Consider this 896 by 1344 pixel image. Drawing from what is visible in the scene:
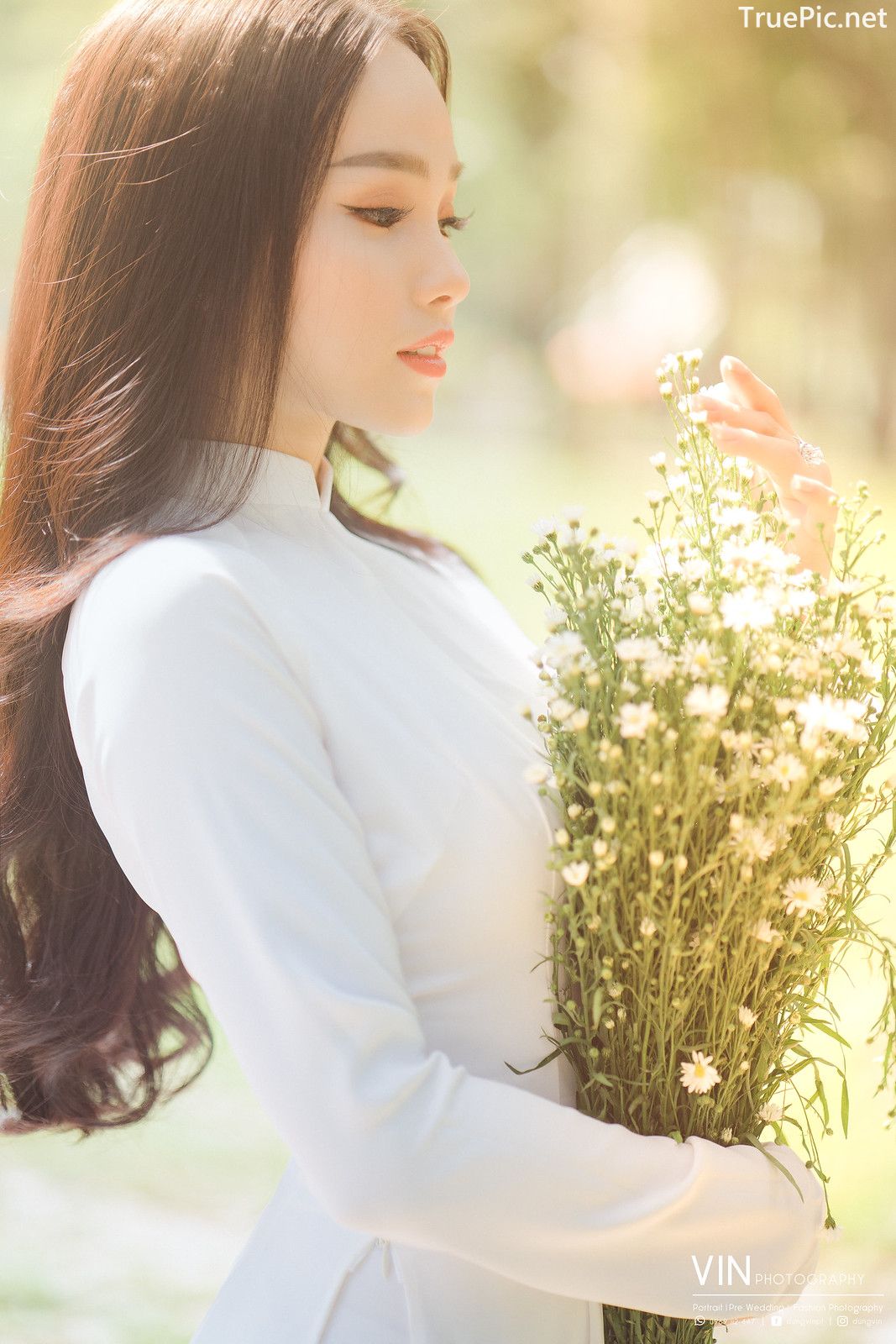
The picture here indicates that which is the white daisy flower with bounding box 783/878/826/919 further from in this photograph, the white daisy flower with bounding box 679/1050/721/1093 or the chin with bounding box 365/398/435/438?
the chin with bounding box 365/398/435/438

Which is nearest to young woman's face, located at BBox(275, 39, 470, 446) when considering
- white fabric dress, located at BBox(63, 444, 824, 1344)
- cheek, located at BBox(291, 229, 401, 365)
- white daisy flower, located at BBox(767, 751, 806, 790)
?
cheek, located at BBox(291, 229, 401, 365)

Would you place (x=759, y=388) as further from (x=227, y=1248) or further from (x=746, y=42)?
(x=746, y=42)

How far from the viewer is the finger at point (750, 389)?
1.13 metres

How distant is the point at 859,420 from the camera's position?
3.65m

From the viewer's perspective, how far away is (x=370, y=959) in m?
0.78

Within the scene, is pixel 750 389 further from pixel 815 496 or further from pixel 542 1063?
pixel 542 1063

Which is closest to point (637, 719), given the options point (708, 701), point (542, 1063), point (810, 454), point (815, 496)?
point (708, 701)

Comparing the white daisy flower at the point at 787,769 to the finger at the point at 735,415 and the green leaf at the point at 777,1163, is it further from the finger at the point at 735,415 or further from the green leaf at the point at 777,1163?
the finger at the point at 735,415

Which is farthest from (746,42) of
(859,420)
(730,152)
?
(859,420)

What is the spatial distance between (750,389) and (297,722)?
582mm

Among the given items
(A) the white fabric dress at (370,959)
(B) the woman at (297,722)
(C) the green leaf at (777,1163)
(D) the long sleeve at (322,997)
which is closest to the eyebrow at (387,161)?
(B) the woman at (297,722)

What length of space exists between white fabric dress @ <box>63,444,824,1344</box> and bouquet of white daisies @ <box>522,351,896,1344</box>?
56 millimetres

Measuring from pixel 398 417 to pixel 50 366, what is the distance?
0.97ft

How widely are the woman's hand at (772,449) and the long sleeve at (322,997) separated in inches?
19.3
